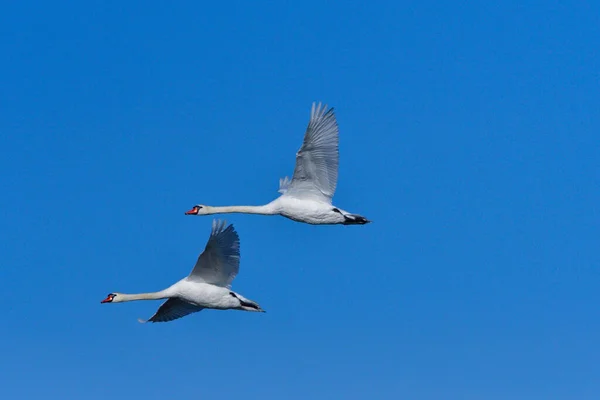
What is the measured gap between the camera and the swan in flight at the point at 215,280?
4428 cm

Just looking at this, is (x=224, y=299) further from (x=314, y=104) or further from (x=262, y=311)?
(x=314, y=104)

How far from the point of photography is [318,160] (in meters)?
46.7

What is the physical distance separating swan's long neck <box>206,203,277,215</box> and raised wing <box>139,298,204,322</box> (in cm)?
341

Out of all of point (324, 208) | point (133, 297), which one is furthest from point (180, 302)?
point (324, 208)

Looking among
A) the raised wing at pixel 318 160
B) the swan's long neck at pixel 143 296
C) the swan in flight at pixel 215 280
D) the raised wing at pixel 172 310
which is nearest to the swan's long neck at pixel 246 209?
the raised wing at pixel 318 160

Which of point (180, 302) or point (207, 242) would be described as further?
point (180, 302)

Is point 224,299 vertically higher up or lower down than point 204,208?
lower down

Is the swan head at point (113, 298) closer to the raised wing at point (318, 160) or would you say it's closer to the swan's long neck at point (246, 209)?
the swan's long neck at point (246, 209)

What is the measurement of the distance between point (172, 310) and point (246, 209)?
160 inches

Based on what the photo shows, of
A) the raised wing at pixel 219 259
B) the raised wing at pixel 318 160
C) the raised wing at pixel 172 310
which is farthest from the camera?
the raised wing at pixel 172 310

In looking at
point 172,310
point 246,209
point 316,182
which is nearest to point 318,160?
point 316,182

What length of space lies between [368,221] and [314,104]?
4.37 metres

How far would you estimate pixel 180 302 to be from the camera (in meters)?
48.0

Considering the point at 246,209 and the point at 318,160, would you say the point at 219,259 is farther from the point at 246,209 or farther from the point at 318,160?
the point at 318,160
